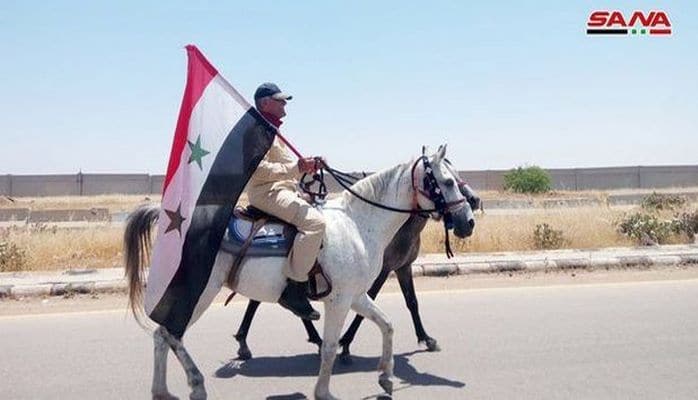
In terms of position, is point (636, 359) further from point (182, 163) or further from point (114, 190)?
point (114, 190)

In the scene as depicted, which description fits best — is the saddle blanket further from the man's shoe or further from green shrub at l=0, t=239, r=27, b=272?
green shrub at l=0, t=239, r=27, b=272

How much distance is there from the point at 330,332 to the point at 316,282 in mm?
391

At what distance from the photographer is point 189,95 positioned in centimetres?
525

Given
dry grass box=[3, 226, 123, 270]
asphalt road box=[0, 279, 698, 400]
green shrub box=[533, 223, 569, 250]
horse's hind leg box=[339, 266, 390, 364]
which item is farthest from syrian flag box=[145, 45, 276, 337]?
green shrub box=[533, 223, 569, 250]

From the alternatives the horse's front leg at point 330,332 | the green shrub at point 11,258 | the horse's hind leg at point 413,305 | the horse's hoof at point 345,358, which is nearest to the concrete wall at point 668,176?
the green shrub at point 11,258

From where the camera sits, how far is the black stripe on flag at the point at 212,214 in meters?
5.10

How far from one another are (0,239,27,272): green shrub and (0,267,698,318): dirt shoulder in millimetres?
2883

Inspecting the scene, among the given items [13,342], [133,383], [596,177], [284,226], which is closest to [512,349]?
[284,226]

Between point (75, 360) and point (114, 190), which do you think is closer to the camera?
point (75, 360)

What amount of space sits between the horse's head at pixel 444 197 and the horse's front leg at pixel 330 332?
3.56 ft

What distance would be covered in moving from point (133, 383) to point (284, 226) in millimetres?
2029

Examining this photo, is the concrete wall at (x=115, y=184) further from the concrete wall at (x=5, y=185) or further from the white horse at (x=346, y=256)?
the white horse at (x=346, y=256)

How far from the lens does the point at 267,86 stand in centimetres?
541

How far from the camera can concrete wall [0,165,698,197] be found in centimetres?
5709
